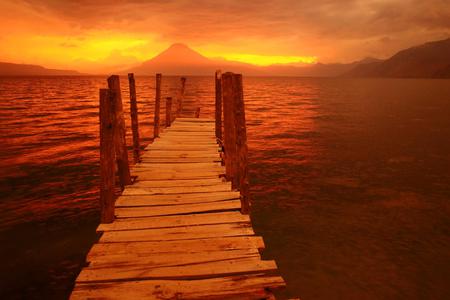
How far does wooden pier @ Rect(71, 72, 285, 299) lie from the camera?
377 centimetres

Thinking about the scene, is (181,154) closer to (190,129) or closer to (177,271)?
(190,129)

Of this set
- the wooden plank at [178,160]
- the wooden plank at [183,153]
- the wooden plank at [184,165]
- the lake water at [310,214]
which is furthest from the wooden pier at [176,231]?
the lake water at [310,214]

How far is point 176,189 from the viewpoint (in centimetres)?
679

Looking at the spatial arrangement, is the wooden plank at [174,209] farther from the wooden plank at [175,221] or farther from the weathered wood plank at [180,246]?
the weathered wood plank at [180,246]

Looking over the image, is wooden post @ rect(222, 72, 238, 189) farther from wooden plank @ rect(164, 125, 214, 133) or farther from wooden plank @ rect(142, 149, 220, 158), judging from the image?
wooden plank @ rect(164, 125, 214, 133)

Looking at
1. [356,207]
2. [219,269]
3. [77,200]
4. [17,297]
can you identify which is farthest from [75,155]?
[219,269]

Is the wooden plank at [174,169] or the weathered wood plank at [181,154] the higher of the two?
the weathered wood plank at [181,154]

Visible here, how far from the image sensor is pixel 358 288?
6.36 meters

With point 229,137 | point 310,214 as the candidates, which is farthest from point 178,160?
point 310,214

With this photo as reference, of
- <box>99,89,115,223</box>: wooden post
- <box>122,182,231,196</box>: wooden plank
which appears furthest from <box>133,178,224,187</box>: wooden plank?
<box>99,89,115,223</box>: wooden post

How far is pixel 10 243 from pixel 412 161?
16.0 meters

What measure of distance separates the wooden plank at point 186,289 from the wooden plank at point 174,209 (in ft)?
6.21

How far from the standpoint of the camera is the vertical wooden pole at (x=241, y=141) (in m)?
5.78

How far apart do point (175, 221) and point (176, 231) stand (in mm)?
345
